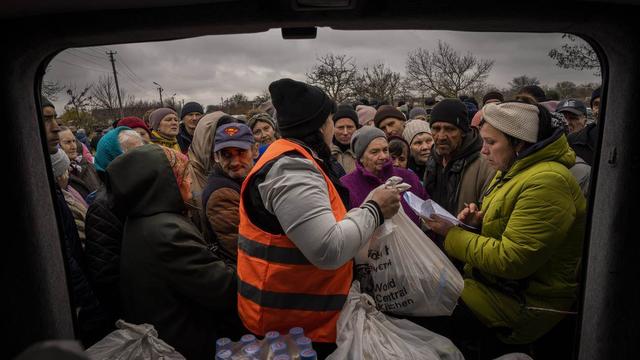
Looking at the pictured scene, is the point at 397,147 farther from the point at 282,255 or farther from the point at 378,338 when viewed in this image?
the point at 282,255

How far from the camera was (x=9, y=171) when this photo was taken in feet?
4.57

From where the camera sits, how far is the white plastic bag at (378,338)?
174 cm

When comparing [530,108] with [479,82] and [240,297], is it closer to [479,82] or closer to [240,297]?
[240,297]

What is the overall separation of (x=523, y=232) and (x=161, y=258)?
171 centimetres

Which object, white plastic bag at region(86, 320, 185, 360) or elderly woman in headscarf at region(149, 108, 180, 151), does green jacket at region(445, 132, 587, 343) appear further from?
elderly woman in headscarf at region(149, 108, 180, 151)

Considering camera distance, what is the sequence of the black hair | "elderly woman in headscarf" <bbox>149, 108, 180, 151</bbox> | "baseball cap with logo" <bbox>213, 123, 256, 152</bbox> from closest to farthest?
1. "baseball cap with logo" <bbox>213, 123, 256, 152</bbox>
2. the black hair
3. "elderly woman in headscarf" <bbox>149, 108, 180, 151</bbox>

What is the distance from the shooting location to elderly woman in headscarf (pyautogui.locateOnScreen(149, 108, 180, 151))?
5.23 meters

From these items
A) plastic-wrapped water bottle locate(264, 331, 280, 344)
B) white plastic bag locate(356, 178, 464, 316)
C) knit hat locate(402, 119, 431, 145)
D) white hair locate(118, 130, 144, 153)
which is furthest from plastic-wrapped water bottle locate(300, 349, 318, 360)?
knit hat locate(402, 119, 431, 145)

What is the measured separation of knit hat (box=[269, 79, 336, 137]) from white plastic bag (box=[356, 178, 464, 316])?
49cm

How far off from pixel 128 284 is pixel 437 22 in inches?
72.8

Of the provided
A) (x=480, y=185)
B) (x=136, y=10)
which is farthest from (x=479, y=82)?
(x=136, y=10)

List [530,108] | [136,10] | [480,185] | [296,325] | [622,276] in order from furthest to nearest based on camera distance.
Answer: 1. [480,185]
2. [530,108]
3. [296,325]
4. [622,276]
5. [136,10]

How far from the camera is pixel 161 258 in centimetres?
192

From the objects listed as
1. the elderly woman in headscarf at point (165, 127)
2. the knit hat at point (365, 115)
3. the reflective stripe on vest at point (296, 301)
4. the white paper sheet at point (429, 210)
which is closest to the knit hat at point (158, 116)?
the elderly woman in headscarf at point (165, 127)
